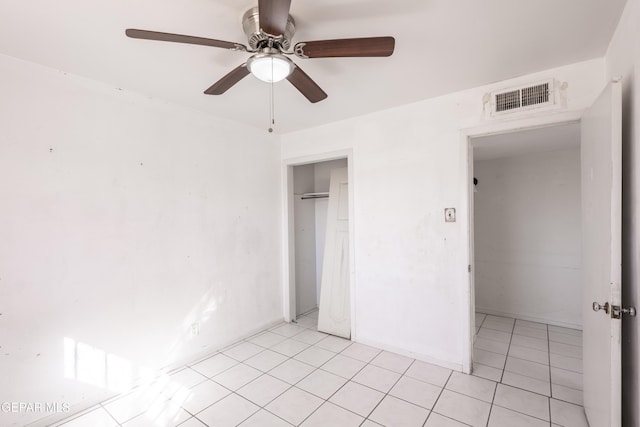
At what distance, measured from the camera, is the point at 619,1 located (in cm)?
143

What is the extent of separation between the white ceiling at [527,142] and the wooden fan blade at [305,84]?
1.70m

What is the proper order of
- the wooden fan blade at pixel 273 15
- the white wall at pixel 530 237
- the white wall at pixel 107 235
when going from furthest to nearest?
the white wall at pixel 530 237 → the white wall at pixel 107 235 → the wooden fan blade at pixel 273 15

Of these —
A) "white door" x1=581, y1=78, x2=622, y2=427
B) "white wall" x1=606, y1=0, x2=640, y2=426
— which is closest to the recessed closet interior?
"white door" x1=581, y1=78, x2=622, y2=427

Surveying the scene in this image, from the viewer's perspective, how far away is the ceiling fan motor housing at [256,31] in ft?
4.63

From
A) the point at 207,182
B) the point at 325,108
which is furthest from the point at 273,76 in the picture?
the point at 207,182

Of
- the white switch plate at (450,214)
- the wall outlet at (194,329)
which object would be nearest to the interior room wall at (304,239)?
the wall outlet at (194,329)

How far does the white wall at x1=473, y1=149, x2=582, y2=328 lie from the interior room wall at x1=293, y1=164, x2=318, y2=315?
8.12ft

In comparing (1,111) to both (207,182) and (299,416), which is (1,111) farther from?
(299,416)

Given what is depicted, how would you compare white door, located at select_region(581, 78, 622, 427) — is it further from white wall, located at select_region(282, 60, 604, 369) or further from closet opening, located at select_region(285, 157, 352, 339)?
closet opening, located at select_region(285, 157, 352, 339)

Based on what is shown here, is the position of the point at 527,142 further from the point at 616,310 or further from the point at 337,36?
the point at 337,36

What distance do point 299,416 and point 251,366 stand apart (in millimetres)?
851

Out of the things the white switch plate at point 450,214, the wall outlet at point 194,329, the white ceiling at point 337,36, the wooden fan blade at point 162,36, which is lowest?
the wall outlet at point 194,329

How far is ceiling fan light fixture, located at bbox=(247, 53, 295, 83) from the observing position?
1484 millimetres

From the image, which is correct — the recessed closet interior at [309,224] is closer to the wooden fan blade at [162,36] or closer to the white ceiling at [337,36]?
the white ceiling at [337,36]
